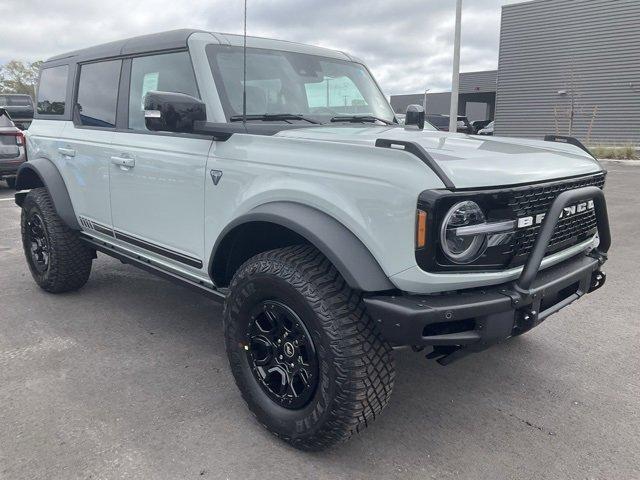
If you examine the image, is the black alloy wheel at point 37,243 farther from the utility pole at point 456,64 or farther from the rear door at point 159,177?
the utility pole at point 456,64

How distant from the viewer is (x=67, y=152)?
4180mm

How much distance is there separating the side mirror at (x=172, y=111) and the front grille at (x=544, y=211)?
156cm

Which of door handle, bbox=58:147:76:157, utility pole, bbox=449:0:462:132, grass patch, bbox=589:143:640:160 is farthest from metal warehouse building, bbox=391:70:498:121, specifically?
door handle, bbox=58:147:76:157

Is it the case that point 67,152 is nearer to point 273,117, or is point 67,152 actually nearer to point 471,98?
point 273,117

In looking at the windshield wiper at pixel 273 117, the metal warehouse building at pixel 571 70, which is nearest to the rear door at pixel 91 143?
the windshield wiper at pixel 273 117

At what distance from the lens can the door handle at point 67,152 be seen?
13.5 feet

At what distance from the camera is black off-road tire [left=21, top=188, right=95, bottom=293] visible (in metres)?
4.32

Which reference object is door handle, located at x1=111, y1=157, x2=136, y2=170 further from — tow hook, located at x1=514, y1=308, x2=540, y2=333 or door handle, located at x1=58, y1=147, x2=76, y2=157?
tow hook, located at x1=514, y1=308, x2=540, y2=333

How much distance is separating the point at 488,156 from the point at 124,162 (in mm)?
2309

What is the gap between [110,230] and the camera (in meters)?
3.86

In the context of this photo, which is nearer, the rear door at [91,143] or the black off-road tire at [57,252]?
the rear door at [91,143]

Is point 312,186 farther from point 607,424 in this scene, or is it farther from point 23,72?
point 23,72

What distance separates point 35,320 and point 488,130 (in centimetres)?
3014

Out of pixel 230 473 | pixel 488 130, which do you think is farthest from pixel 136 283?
pixel 488 130
